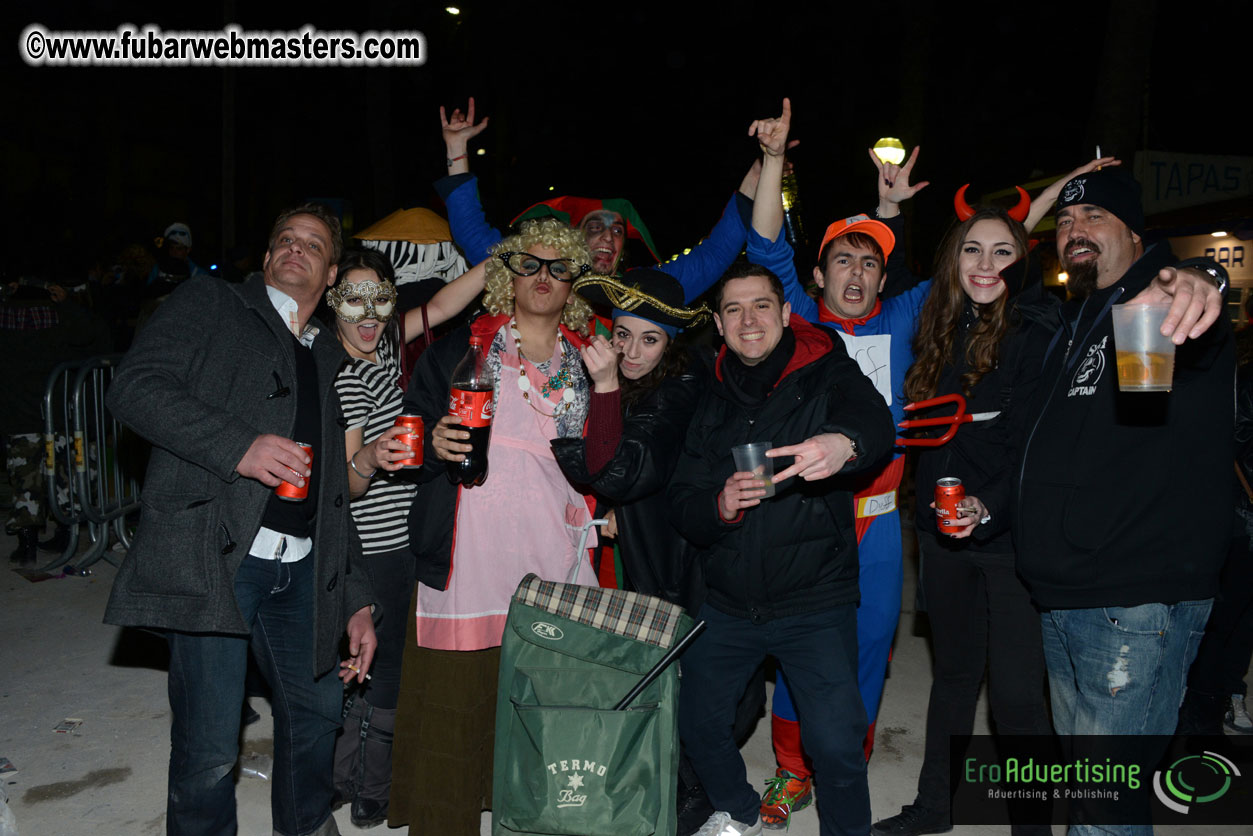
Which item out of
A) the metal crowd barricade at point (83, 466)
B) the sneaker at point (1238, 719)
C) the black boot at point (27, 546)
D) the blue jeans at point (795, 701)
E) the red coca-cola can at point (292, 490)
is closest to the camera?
the red coca-cola can at point (292, 490)

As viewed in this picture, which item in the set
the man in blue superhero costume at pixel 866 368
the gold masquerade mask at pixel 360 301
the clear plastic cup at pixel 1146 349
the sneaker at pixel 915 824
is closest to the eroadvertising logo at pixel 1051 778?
the sneaker at pixel 915 824

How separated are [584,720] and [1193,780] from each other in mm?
3236

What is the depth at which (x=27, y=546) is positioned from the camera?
24.3ft

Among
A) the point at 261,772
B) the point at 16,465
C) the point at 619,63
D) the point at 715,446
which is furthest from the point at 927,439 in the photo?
the point at 619,63

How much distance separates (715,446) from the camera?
338 centimetres

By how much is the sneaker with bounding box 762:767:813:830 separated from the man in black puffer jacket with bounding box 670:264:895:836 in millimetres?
458

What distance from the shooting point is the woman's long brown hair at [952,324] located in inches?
139

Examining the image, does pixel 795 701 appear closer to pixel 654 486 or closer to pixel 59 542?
pixel 654 486

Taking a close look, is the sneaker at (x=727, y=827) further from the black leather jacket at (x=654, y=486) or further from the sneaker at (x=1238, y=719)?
the sneaker at (x=1238, y=719)

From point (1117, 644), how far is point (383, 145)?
57.1ft

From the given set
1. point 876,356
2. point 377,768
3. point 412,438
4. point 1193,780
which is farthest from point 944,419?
point 377,768

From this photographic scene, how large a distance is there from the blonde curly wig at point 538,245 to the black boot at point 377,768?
6.31 ft

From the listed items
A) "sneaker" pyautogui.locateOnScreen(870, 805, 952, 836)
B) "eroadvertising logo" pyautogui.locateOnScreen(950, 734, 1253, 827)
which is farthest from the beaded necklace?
"sneaker" pyautogui.locateOnScreen(870, 805, 952, 836)

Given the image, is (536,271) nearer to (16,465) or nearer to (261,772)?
(261,772)
